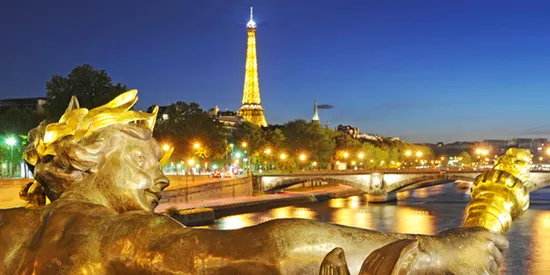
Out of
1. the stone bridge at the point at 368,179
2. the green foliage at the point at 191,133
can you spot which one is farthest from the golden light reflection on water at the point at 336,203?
the green foliage at the point at 191,133

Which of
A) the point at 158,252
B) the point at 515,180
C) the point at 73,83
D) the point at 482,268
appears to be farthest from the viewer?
the point at 73,83

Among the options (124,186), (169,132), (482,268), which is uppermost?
(169,132)

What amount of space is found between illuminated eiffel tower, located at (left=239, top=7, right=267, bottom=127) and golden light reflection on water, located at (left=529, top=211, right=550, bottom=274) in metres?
60.3

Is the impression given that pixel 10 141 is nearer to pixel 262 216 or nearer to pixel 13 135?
pixel 13 135

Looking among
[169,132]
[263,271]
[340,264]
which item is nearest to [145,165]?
[263,271]

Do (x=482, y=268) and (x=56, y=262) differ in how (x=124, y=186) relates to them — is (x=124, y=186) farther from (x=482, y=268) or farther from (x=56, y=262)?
(x=482, y=268)

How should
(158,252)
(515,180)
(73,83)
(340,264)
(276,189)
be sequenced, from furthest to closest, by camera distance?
Result: (276,189) < (73,83) < (515,180) < (158,252) < (340,264)

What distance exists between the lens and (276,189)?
54.7m

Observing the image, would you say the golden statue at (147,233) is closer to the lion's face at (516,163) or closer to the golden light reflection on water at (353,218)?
the lion's face at (516,163)

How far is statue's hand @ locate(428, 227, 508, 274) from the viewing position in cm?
184

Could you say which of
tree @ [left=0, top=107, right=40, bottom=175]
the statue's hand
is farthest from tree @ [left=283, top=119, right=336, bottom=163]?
the statue's hand

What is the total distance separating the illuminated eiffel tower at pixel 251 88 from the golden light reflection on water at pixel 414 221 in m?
51.2

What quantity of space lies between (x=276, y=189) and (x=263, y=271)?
53.4 m

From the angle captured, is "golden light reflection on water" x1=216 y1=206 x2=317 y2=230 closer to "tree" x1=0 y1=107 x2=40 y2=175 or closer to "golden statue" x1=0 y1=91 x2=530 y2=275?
"tree" x1=0 y1=107 x2=40 y2=175
